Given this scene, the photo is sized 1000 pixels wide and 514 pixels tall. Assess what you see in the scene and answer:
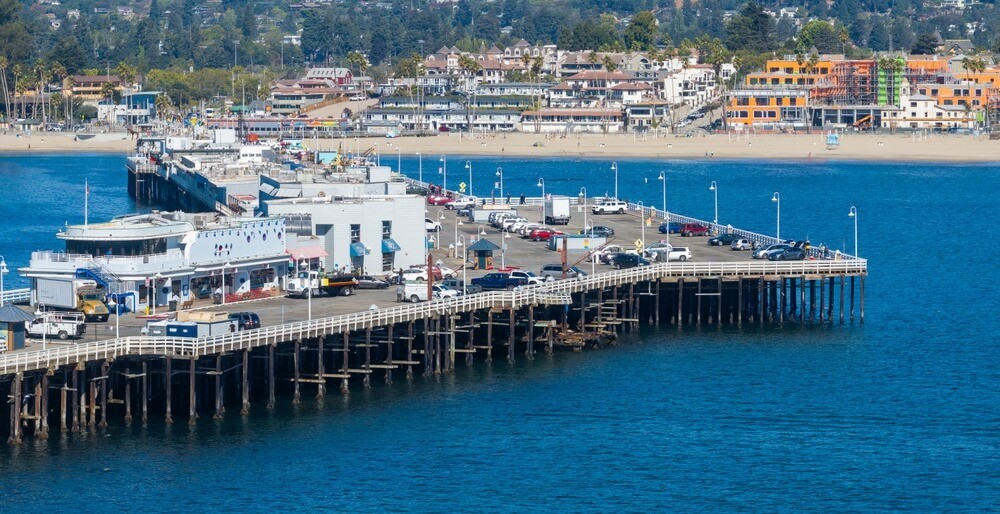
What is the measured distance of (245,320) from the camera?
7988 centimetres

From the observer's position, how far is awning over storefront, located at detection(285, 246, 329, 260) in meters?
95.6

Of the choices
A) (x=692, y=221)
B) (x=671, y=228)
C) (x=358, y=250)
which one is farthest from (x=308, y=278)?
(x=692, y=221)

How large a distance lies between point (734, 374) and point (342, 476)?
2458 cm

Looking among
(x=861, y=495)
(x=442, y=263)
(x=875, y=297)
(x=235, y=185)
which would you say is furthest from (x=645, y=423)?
(x=235, y=185)

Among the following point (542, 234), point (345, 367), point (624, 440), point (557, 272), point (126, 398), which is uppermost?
point (542, 234)

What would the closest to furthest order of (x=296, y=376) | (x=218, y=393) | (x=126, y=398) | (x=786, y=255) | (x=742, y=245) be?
(x=126, y=398) < (x=218, y=393) < (x=296, y=376) < (x=786, y=255) < (x=742, y=245)

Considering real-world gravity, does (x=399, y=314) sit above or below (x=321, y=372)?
above

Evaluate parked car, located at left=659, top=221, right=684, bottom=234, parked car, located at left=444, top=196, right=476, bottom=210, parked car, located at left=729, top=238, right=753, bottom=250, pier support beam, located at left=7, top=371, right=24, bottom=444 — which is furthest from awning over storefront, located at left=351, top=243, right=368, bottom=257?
parked car, located at left=444, top=196, right=476, bottom=210

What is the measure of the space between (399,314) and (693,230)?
40430 mm

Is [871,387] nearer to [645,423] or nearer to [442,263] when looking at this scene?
[645,423]

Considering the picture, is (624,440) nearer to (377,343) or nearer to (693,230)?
(377,343)

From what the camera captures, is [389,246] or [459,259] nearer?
[389,246]

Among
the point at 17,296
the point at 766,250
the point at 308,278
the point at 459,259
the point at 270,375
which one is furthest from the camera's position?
the point at 459,259

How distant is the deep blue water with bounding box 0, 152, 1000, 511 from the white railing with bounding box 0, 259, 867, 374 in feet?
9.55
